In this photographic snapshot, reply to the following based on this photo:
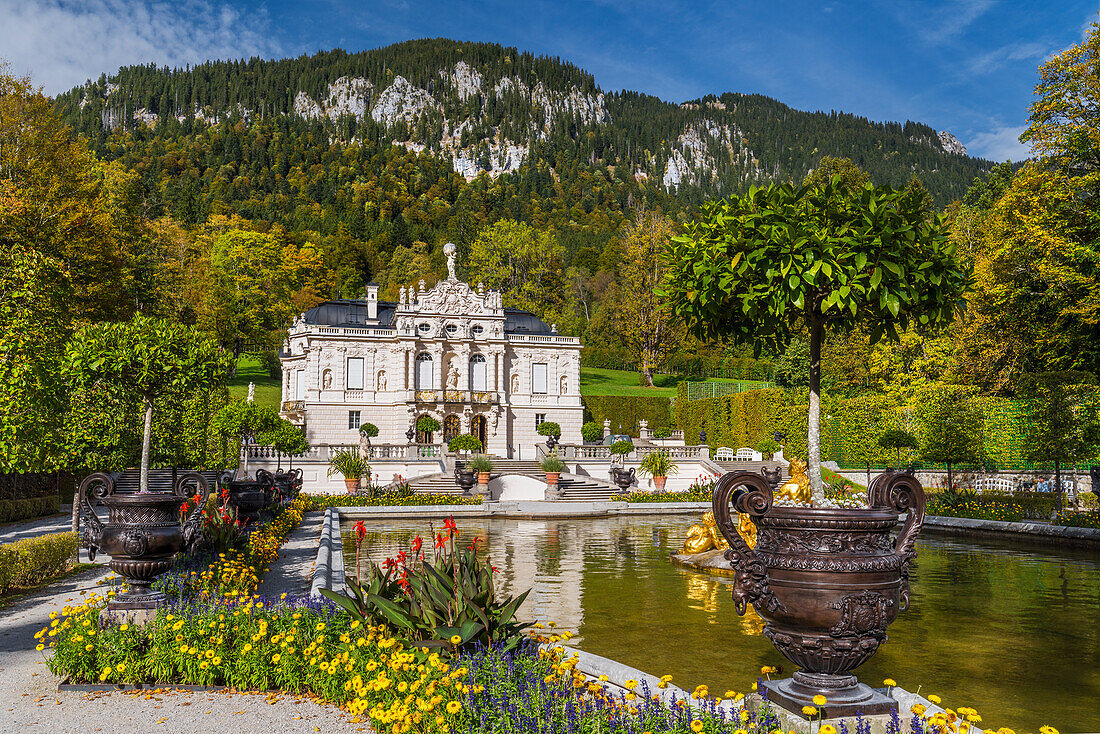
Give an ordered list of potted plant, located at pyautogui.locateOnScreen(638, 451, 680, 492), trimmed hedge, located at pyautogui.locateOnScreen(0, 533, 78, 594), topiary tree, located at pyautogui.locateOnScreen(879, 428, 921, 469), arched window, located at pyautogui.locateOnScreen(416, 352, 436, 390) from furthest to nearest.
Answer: arched window, located at pyautogui.locateOnScreen(416, 352, 436, 390)
potted plant, located at pyautogui.locateOnScreen(638, 451, 680, 492)
topiary tree, located at pyautogui.locateOnScreen(879, 428, 921, 469)
trimmed hedge, located at pyautogui.locateOnScreen(0, 533, 78, 594)

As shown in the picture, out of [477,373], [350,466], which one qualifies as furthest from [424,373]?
[350,466]

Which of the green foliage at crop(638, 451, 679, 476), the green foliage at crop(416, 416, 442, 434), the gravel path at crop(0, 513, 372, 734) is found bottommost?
the gravel path at crop(0, 513, 372, 734)

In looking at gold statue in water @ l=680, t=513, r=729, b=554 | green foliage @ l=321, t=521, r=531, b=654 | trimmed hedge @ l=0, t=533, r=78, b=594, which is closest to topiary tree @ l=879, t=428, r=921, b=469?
gold statue in water @ l=680, t=513, r=729, b=554

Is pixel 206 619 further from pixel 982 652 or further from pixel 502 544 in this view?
pixel 502 544

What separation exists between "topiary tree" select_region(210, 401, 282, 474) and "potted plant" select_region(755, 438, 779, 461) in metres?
21.6

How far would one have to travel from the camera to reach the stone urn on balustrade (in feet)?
13.9

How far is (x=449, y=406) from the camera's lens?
44375 mm

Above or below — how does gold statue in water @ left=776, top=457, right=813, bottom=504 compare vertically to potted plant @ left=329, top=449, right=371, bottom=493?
above

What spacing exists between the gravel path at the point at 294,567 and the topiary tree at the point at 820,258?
23.1 ft

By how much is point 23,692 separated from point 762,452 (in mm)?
33707

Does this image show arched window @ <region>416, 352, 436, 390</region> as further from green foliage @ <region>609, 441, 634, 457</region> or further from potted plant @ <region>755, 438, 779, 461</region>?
potted plant @ <region>755, 438, 779, 461</region>

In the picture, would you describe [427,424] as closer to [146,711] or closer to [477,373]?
[477,373]

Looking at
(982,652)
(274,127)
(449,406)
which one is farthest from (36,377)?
(274,127)

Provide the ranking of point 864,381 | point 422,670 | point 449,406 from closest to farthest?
point 422,670, point 449,406, point 864,381
